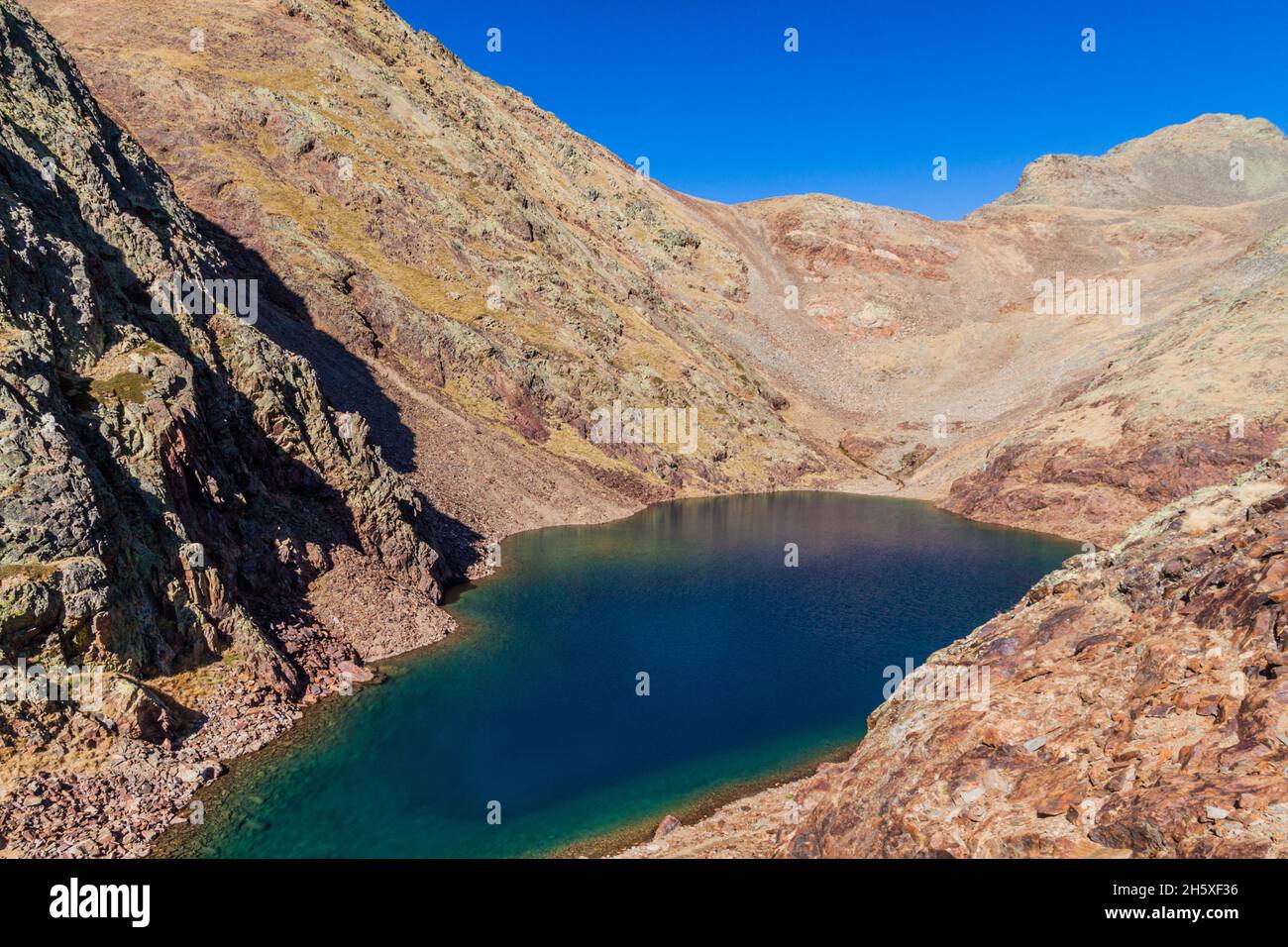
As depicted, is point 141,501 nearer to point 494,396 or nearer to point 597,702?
point 597,702

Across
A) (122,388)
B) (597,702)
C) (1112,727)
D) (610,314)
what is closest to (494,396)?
(610,314)

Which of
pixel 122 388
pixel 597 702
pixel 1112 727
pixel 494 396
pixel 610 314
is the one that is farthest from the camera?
pixel 610 314

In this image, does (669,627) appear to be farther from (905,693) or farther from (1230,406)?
(1230,406)

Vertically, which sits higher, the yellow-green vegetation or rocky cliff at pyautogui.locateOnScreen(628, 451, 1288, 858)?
the yellow-green vegetation

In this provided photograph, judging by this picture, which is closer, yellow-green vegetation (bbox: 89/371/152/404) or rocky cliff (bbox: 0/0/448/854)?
rocky cliff (bbox: 0/0/448/854)

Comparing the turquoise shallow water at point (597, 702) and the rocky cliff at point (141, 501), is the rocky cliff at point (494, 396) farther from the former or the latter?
the turquoise shallow water at point (597, 702)

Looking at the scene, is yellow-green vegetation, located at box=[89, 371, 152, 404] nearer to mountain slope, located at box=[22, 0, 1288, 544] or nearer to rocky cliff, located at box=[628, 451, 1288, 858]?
rocky cliff, located at box=[628, 451, 1288, 858]

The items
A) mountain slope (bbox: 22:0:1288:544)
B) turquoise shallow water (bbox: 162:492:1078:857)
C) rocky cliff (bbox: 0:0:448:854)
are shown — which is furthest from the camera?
mountain slope (bbox: 22:0:1288:544)

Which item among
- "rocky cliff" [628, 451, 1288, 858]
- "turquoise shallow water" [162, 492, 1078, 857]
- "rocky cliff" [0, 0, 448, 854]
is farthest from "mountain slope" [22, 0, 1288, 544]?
"rocky cliff" [628, 451, 1288, 858]

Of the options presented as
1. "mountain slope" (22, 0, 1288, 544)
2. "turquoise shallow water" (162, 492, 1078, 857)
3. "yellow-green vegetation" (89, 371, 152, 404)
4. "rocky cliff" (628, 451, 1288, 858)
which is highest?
"mountain slope" (22, 0, 1288, 544)
